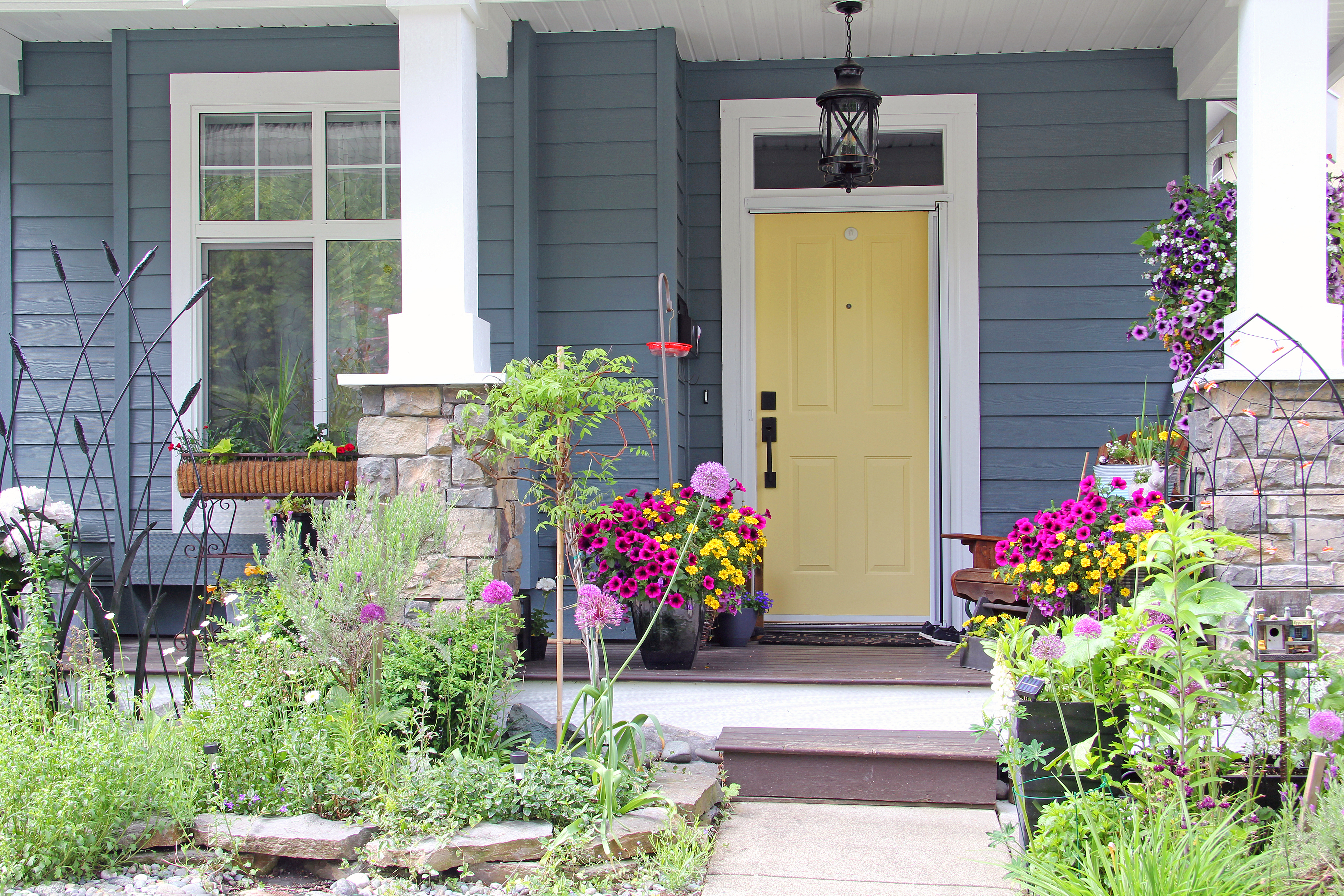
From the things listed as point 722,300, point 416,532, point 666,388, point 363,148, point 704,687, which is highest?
point 363,148

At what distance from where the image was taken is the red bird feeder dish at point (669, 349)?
351cm

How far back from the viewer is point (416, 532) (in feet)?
8.90

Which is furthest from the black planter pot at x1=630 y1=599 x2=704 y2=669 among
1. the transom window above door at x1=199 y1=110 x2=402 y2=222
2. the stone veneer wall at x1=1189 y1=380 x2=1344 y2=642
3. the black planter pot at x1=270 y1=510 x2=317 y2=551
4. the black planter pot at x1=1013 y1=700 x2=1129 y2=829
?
the transom window above door at x1=199 y1=110 x2=402 y2=222

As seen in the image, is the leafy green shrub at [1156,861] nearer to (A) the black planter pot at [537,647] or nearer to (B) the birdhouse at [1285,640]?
(B) the birdhouse at [1285,640]

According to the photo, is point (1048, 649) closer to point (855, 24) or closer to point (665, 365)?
point (665, 365)

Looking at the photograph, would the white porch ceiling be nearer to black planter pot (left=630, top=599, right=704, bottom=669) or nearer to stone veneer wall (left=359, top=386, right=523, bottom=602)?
stone veneer wall (left=359, top=386, right=523, bottom=602)

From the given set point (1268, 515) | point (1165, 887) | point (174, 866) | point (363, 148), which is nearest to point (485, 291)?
point (363, 148)

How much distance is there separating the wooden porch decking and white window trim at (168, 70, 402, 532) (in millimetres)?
1703

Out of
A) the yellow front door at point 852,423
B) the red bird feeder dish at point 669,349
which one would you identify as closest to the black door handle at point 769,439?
the yellow front door at point 852,423

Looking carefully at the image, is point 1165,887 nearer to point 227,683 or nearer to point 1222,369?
point 1222,369

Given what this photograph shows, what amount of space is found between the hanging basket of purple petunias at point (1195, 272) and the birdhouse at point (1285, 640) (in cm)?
140

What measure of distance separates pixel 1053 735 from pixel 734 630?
5.82 feet

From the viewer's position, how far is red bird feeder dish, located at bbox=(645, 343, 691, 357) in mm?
3514

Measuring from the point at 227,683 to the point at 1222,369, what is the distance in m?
2.82
